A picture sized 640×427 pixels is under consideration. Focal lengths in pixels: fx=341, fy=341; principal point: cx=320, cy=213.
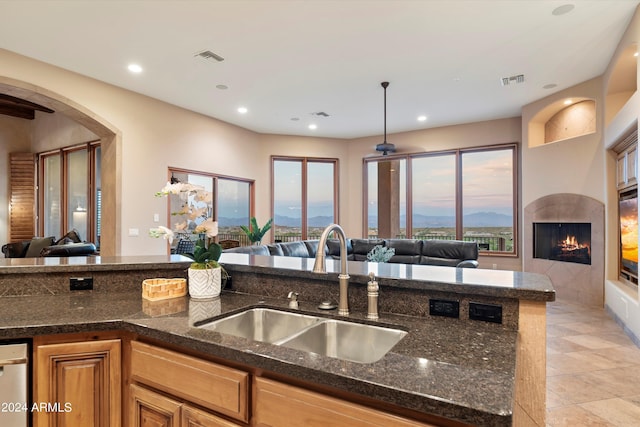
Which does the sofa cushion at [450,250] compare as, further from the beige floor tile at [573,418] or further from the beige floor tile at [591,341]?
the beige floor tile at [573,418]

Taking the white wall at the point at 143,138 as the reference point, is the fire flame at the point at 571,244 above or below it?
below

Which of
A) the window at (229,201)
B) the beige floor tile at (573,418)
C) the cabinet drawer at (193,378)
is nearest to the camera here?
the cabinet drawer at (193,378)

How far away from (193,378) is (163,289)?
0.71 meters

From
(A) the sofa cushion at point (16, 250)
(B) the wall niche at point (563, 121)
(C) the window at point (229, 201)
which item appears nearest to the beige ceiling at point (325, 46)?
(B) the wall niche at point (563, 121)

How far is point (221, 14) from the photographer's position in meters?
3.29

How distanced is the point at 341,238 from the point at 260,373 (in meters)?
0.64

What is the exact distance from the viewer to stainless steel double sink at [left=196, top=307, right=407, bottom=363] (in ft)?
4.27

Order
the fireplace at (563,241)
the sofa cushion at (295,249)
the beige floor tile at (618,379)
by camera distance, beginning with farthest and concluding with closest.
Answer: the sofa cushion at (295,249) → the fireplace at (563,241) → the beige floor tile at (618,379)

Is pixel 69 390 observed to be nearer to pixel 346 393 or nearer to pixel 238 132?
pixel 346 393

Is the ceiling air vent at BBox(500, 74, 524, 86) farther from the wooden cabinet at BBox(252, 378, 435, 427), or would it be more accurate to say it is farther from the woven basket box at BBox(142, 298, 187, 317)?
the wooden cabinet at BBox(252, 378, 435, 427)

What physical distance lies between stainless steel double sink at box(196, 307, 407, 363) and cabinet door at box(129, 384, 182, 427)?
0.93 feet

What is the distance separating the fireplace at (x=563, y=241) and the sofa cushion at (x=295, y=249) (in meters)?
4.03

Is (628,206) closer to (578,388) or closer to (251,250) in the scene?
(578,388)

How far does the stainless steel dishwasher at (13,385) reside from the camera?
4.20ft
